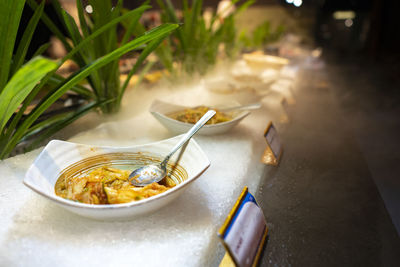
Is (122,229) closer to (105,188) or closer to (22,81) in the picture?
(105,188)

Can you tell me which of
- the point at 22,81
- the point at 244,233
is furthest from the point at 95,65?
the point at 244,233

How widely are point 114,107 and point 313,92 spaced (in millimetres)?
1122

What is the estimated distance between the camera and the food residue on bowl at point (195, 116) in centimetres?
89

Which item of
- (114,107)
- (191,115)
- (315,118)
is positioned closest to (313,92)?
(315,118)

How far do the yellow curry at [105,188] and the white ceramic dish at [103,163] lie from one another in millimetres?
22

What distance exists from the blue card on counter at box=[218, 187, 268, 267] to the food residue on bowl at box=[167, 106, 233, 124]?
42 cm

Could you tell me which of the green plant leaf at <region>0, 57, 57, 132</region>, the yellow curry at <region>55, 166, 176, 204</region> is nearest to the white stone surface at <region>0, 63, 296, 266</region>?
the yellow curry at <region>55, 166, 176, 204</region>

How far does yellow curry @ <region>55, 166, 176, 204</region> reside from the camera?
0.49m

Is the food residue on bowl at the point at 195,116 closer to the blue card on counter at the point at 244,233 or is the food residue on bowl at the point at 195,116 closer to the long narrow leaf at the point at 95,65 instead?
the long narrow leaf at the point at 95,65

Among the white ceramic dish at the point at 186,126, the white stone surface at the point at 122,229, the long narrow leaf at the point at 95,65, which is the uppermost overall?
the long narrow leaf at the point at 95,65

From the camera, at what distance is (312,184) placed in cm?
74

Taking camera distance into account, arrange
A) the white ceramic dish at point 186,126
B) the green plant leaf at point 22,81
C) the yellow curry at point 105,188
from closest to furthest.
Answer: the green plant leaf at point 22,81 → the yellow curry at point 105,188 → the white ceramic dish at point 186,126

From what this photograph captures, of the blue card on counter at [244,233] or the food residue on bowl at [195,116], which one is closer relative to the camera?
the blue card on counter at [244,233]

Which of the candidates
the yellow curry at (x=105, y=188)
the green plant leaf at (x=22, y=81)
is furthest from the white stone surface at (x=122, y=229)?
the green plant leaf at (x=22, y=81)
